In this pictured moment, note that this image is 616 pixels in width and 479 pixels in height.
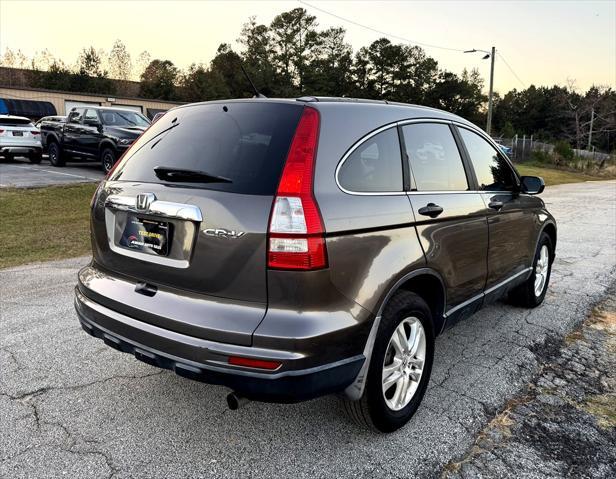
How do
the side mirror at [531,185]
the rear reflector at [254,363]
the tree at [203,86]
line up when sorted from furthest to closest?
the tree at [203,86], the side mirror at [531,185], the rear reflector at [254,363]

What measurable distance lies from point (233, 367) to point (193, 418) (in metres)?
0.89

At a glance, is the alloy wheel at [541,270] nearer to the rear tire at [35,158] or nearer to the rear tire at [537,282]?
the rear tire at [537,282]

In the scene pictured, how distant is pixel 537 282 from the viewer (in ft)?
16.5

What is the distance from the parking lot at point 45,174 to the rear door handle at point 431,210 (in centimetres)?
1138

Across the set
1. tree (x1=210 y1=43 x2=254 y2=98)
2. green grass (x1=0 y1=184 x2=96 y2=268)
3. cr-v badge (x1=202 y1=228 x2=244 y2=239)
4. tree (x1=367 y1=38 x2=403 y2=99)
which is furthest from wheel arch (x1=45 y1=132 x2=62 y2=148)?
tree (x1=367 y1=38 x2=403 y2=99)

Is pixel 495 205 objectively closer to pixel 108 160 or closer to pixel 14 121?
pixel 108 160

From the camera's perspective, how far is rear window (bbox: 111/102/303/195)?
238 centimetres

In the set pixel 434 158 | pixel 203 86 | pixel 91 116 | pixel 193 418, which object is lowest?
pixel 193 418

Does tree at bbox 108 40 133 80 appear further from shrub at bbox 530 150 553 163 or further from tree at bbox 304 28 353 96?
shrub at bbox 530 150 553 163

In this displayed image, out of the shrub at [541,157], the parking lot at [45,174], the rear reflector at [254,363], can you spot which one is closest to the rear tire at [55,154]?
the parking lot at [45,174]

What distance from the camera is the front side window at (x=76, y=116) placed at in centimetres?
1485

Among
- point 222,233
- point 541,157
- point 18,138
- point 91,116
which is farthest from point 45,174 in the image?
point 541,157

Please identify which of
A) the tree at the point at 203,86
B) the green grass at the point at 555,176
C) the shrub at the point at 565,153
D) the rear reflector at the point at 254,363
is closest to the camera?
the rear reflector at the point at 254,363

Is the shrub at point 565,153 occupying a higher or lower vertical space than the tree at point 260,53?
→ lower
